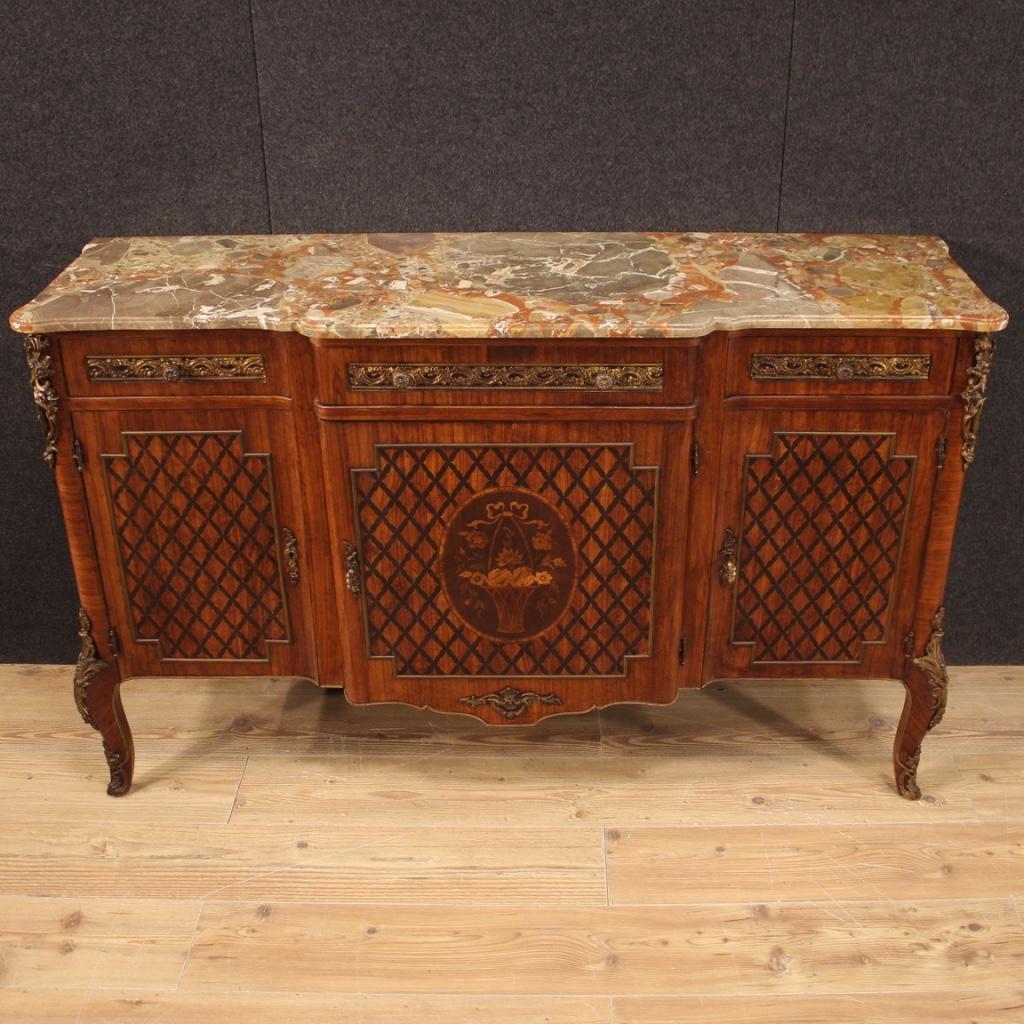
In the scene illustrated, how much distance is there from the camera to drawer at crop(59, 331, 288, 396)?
1.81 m

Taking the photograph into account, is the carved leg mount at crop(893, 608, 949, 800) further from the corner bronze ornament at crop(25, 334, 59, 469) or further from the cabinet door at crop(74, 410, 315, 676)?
the corner bronze ornament at crop(25, 334, 59, 469)

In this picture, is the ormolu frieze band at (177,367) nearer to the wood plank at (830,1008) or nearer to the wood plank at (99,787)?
the wood plank at (99,787)

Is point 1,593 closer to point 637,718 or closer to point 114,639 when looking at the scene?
point 114,639

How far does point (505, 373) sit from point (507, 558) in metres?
0.32

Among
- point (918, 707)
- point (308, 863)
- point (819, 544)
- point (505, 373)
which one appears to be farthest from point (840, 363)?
point (308, 863)

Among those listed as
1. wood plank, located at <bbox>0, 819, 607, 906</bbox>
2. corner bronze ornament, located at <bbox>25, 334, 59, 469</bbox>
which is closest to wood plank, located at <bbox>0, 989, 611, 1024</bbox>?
wood plank, located at <bbox>0, 819, 607, 906</bbox>

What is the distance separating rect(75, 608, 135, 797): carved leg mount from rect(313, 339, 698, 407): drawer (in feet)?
2.16

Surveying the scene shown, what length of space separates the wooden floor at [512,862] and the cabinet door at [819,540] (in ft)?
1.04

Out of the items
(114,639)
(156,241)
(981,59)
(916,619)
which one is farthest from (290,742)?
(981,59)

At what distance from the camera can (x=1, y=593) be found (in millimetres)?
2521

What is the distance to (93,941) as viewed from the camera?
1917 millimetres

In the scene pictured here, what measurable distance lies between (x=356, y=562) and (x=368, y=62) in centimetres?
88

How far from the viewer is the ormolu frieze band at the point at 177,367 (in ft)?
5.99

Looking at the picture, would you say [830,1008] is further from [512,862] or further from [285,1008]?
[285,1008]
